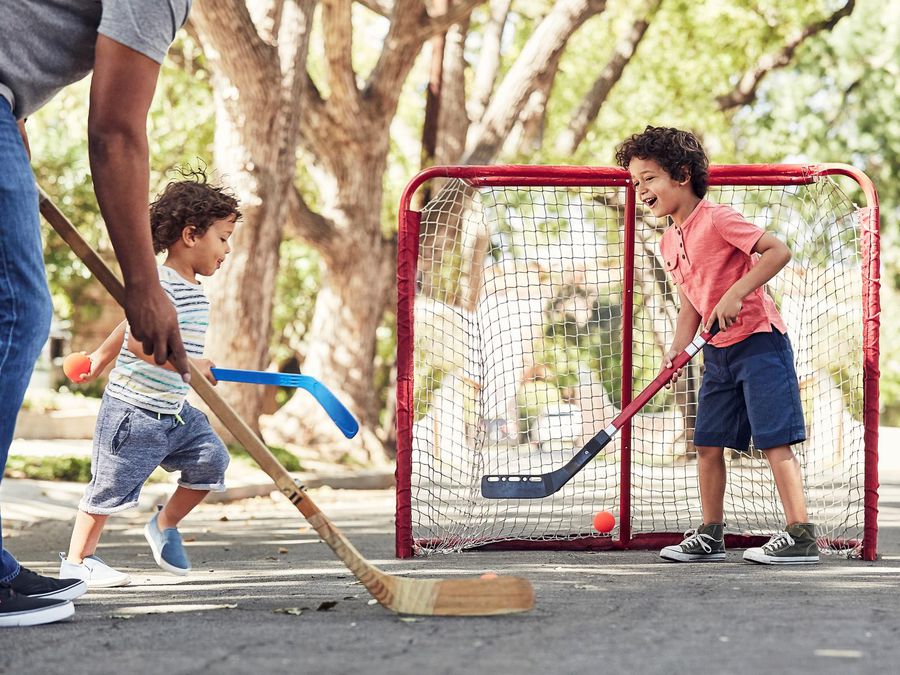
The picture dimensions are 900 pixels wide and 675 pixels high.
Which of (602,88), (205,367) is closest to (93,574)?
(205,367)

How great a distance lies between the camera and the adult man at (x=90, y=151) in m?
2.84

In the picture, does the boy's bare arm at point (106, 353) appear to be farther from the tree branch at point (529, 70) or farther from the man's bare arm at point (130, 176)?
the tree branch at point (529, 70)

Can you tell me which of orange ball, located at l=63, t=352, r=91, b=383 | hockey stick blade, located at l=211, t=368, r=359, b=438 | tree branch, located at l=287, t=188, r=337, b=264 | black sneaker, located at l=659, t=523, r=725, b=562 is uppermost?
tree branch, located at l=287, t=188, r=337, b=264

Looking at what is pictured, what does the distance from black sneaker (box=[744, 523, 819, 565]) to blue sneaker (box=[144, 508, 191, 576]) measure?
2059 millimetres

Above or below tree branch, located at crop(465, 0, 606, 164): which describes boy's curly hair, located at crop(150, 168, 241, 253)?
below

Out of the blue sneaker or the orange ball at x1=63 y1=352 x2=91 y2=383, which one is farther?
the blue sneaker

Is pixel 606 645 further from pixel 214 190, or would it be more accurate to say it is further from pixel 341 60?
pixel 341 60

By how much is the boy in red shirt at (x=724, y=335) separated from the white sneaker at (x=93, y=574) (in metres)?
2.00

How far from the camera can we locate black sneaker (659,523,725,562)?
4695mm

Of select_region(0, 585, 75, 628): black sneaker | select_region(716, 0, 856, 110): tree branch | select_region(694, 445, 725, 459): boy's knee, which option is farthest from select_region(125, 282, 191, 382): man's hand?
select_region(716, 0, 856, 110): tree branch

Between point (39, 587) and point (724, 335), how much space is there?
2626 millimetres

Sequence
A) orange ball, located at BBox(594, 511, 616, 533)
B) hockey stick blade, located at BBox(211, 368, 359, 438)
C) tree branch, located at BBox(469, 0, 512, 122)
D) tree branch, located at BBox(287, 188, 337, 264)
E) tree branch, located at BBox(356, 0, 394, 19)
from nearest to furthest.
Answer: hockey stick blade, located at BBox(211, 368, 359, 438)
orange ball, located at BBox(594, 511, 616, 533)
tree branch, located at BBox(287, 188, 337, 264)
tree branch, located at BBox(356, 0, 394, 19)
tree branch, located at BBox(469, 0, 512, 122)

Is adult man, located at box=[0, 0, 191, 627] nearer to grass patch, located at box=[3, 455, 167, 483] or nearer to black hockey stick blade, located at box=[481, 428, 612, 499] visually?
black hockey stick blade, located at box=[481, 428, 612, 499]

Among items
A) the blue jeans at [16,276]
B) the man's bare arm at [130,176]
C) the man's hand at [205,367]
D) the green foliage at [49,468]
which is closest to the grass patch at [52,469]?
the green foliage at [49,468]
